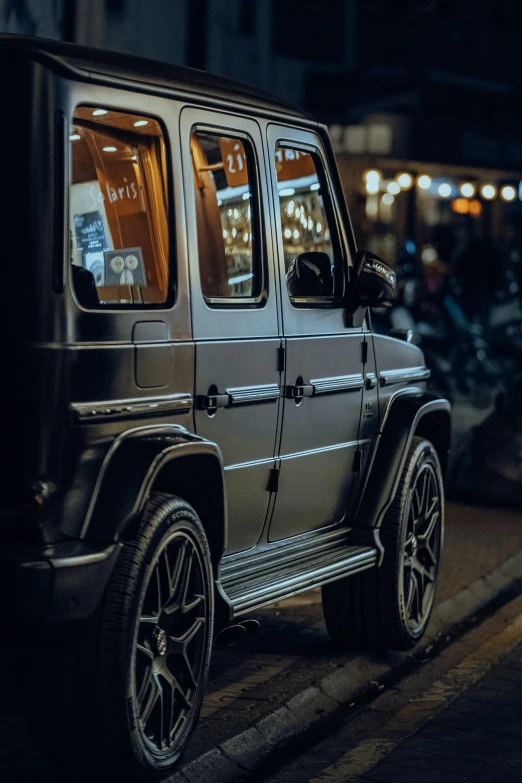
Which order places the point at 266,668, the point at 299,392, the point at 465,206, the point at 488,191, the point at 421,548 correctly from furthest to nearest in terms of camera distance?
the point at 465,206 → the point at 488,191 → the point at 421,548 → the point at 266,668 → the point at 299,392

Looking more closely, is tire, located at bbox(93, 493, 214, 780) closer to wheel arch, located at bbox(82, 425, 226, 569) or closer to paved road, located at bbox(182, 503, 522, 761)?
wheel arch, located at bbox(82, 425, 226, 569)

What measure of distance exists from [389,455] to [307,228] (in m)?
1.07

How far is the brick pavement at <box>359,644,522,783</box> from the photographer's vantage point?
4848mm

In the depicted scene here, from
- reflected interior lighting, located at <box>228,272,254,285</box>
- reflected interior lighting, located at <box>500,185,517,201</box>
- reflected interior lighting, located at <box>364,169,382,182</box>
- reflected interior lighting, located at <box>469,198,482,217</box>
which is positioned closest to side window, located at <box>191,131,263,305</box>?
reflected interior lighting, located at <box>228,272,254,285</box>

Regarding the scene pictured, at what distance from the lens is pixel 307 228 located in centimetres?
589

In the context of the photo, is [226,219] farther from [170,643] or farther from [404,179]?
[404,179]

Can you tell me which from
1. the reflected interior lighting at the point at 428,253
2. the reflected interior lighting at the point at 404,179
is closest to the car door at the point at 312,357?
the reflected interior lighting at the point at 404,179

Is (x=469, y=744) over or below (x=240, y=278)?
below

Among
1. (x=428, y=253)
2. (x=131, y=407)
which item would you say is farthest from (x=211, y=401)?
(x=428, y=253)

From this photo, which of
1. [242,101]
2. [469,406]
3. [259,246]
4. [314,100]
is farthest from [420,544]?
[314,100]

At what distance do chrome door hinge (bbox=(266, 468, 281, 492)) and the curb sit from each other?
0.82 m

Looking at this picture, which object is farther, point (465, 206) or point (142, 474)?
point (465, 206)

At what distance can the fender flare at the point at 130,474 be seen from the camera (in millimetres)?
4199

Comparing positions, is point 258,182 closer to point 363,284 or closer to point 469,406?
point 363,284
